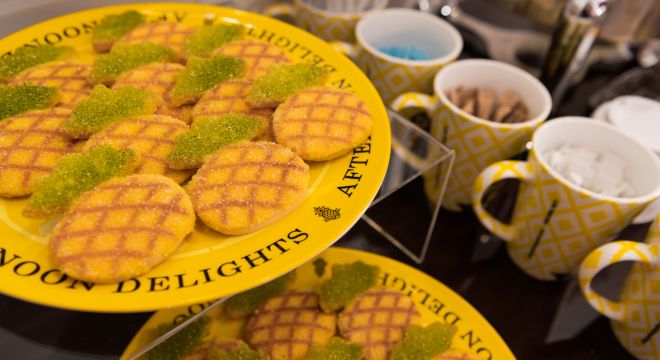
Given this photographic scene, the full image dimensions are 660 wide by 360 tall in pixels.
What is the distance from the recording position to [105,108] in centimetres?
55

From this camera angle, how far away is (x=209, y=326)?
0.69 meters

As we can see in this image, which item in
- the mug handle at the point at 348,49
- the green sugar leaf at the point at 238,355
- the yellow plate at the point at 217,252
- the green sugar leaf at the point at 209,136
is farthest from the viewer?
the mug handle at the point at 348,49

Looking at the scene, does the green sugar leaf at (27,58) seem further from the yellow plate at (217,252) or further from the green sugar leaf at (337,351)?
the green sugar leaf at (337,351)

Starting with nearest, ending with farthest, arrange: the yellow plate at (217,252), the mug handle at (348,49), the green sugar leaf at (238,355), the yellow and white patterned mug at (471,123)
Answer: the yellow plate at (217,252) → the green sugar leaf at (238,355) → the yellow and white patterned mug at (471,123) → the mug handle at (348,49)

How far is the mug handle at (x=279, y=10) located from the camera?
3.16 ft

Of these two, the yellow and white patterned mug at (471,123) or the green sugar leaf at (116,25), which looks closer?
the green sugar leaf at (116,25)

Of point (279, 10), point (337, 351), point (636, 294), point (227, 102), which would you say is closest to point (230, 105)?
point (227, 102)

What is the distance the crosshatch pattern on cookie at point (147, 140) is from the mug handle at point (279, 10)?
0.48 metres

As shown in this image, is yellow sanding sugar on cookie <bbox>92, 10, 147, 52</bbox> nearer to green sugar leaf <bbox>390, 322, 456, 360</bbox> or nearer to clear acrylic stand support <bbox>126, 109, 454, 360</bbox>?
clear acrylic stand support <bbox>126, 109, 454, 360</bbox>

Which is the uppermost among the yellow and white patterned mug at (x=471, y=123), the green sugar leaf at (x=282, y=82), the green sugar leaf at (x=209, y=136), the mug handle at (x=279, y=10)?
the green sugar leaf at (x=282, y=82)

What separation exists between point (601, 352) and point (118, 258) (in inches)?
27.1

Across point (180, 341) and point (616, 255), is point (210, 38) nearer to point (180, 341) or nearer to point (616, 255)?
point (180, 341)

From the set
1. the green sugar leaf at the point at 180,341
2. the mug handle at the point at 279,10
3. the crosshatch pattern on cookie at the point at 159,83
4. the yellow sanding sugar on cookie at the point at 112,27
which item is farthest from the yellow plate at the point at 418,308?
the mug handle at the point at 279,10

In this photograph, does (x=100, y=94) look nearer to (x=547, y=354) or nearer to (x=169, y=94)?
(x=169, y=94)
